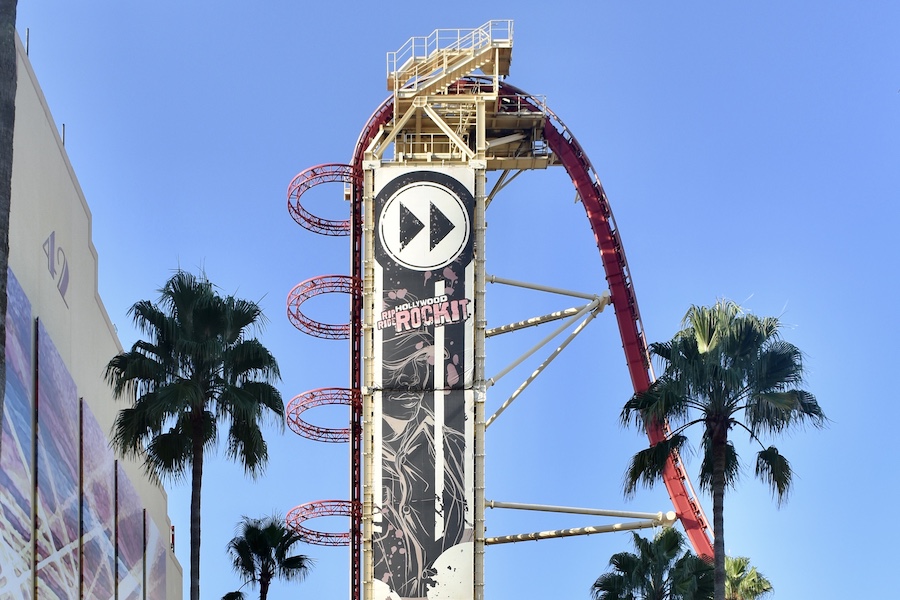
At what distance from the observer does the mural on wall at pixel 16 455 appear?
1152 inches

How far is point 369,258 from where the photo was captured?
4869cm

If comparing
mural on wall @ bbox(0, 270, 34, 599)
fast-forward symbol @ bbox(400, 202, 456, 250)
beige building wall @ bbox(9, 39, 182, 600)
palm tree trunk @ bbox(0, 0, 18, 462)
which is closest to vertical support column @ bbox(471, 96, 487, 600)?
fast-forward symbol @ bbox(400, 202, 456, 250)

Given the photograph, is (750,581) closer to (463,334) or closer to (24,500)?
(463,334)

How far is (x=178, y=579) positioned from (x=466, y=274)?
15590 millimetres

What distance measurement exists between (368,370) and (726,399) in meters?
16.0

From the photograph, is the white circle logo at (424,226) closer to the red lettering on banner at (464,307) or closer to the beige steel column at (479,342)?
the beige steel column at (479,342)

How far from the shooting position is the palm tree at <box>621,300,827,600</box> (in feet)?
111

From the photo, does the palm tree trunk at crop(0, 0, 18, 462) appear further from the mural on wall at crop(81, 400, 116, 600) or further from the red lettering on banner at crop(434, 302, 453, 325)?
the red lettering on banner at crop(434, 302, 453, 325)

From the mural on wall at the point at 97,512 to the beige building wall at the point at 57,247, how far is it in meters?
0.85

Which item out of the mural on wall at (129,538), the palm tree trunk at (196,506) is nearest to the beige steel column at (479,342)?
the mural on wall at (129,538)

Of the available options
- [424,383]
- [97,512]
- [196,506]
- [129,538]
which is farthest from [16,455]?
[424,383]

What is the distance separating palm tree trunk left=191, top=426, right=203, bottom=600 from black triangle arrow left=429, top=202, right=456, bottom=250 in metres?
17.2

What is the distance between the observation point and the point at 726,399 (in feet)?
112

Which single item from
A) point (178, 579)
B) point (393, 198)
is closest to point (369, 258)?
point (393, 198)
